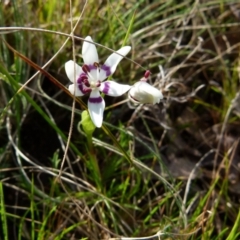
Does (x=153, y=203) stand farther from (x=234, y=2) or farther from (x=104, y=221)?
(x=234, y=2)

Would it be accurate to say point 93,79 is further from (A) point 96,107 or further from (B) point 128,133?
(B) point 128,133

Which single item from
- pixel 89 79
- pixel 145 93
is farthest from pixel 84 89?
pixel 145 93

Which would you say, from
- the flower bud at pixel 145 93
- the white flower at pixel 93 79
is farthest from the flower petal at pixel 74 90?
the flower bud at pixel 145 93

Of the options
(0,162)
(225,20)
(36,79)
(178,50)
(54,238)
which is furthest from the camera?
(225,20)

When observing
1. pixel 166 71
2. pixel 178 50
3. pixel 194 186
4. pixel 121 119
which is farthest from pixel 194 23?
pixel 194 186

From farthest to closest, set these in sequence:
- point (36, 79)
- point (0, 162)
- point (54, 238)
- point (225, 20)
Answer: point (225, 20), point (36, 79), point (0, 162), point (54, 238)

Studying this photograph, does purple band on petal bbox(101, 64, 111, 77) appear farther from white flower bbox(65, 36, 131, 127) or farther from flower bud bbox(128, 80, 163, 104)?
flower bud bbox(128, 80, 163, 104)

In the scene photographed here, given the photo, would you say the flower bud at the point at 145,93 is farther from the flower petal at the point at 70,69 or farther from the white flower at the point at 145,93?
the flower petal at the point at 70,69
